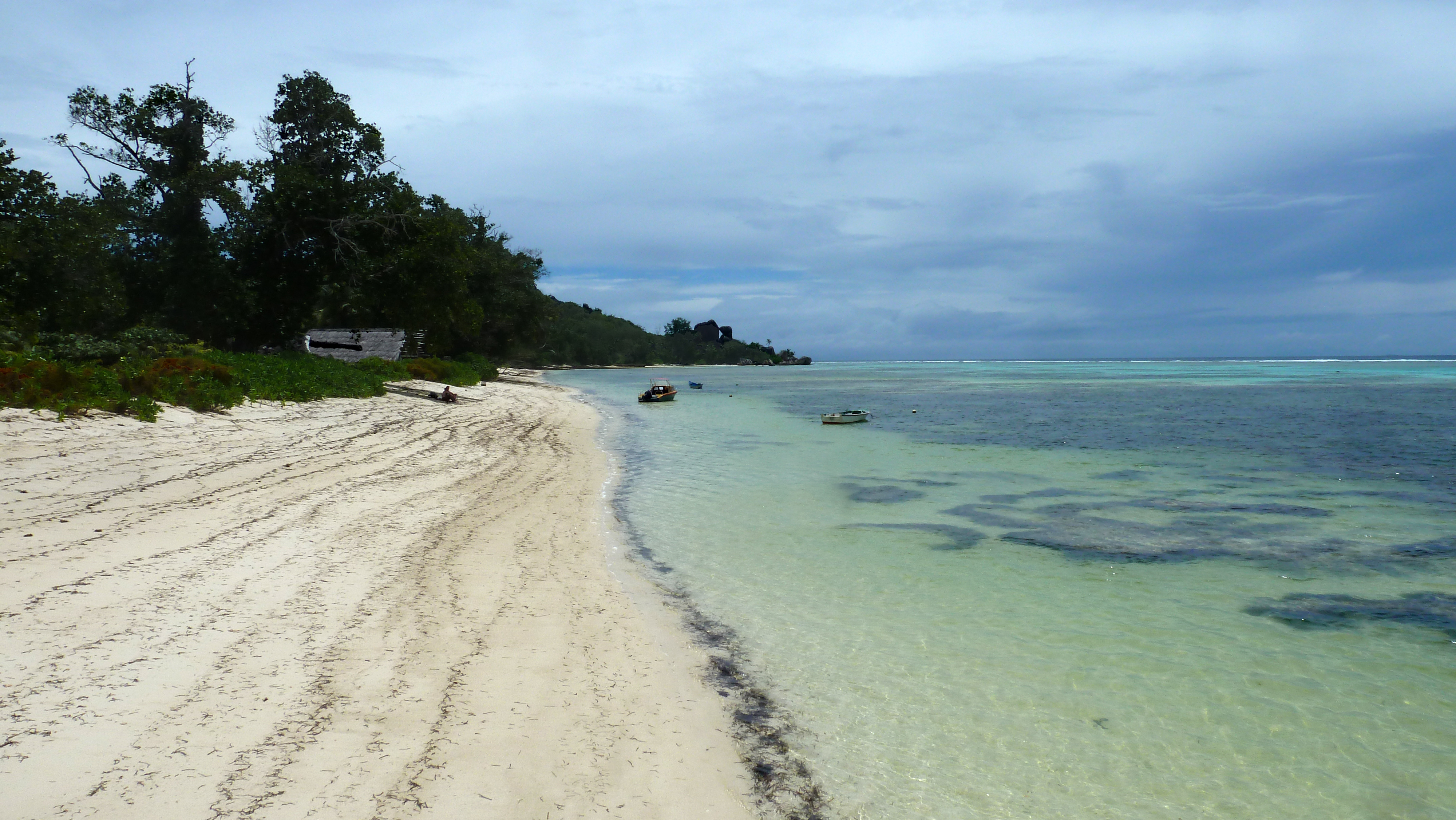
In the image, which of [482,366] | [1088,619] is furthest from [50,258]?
[1088,619]

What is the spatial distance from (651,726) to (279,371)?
20.8 metres

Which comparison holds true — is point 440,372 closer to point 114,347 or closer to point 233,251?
point 233,251

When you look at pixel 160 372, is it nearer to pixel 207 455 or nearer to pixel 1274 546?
pixel 207 455

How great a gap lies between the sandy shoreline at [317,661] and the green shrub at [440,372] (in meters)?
27.3

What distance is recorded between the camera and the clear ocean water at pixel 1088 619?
15.5 feet

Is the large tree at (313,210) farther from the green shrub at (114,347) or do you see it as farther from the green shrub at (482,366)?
the green shrub at (482,366)

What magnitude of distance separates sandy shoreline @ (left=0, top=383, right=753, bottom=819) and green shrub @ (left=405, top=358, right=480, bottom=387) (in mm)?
27325

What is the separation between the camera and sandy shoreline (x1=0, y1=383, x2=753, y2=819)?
149 inches

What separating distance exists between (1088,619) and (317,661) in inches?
285

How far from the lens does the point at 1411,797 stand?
460 cm

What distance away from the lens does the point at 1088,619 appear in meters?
7.64

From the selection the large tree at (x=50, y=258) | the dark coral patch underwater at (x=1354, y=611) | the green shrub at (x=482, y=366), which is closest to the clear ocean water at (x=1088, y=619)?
the dark coral patch underwater at (x=1354, y=611)

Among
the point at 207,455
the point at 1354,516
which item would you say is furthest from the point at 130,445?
the point at 1354,516

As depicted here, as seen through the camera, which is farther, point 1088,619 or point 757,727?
point 1088,619
